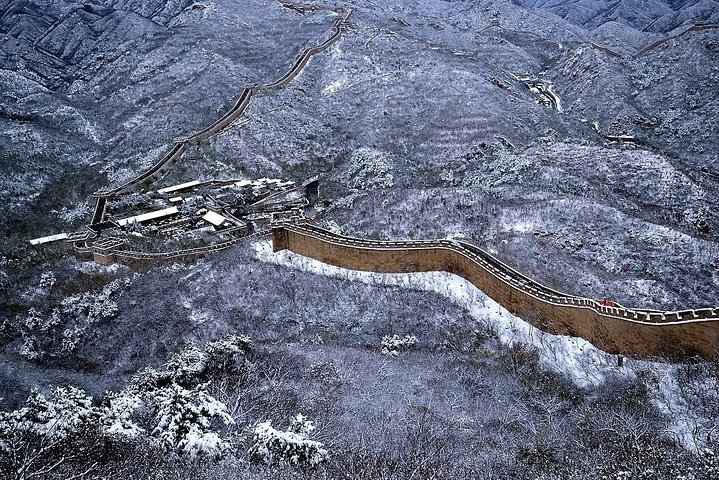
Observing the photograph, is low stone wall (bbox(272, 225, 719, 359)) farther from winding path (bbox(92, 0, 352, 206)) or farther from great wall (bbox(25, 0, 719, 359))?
winding path (bbox(92, 0, 352, 206))

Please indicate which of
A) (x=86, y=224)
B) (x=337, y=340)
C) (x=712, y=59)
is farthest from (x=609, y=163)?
(x=86, y=224)

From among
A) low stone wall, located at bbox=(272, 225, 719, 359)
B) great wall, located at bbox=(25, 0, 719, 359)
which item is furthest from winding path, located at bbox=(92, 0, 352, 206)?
low stone wall, located at bbox=(272, 225, 719, 359)

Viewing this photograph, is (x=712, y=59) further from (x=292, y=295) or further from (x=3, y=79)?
(x=3, y=79)

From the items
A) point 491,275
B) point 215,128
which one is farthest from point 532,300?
point 215,128

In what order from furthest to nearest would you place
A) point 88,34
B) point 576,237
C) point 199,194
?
point 88,34 < point 199,194 < point 576,237

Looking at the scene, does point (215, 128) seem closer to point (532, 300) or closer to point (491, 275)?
point (491, 275)

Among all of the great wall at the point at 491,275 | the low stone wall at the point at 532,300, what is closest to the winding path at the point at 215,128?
the great wall at the point at 491,275
